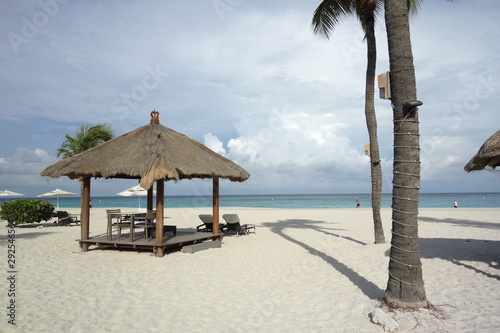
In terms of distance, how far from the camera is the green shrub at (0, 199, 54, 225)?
15.2 meters

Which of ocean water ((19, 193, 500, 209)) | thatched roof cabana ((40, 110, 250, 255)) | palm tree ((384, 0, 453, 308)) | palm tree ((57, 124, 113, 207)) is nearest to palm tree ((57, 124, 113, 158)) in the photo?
palm tree ((57, 124, 113, 207))

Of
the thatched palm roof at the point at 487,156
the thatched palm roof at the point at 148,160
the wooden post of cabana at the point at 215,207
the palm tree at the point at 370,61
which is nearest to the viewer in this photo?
the thatched palm roof at the point at 487,156

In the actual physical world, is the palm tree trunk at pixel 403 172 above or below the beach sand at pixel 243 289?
above

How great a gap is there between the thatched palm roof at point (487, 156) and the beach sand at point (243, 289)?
206 centimetres

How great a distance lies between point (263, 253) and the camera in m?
9.43

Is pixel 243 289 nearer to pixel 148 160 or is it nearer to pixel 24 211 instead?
pixel 148 160

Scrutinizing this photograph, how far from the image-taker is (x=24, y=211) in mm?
15383

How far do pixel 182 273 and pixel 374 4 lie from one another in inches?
339

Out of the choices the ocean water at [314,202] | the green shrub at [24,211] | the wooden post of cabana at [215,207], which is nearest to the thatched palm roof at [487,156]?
the wooden post of cabana at [215,207]

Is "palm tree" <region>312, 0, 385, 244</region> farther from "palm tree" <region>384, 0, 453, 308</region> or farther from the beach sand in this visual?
"palm tree" <region>384, 0, 453, 308</region>

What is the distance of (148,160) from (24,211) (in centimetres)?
1017

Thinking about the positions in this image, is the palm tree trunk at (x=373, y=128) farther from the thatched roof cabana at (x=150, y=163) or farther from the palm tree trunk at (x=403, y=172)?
the palm tree trunk at (x=403, y=172)

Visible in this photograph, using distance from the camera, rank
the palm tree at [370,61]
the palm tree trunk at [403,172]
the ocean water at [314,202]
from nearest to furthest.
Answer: the palm tree trunk at [403,172], the palm tree at [370,61], the ocean water at [314,202]

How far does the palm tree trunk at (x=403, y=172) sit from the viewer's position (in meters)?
4.59
